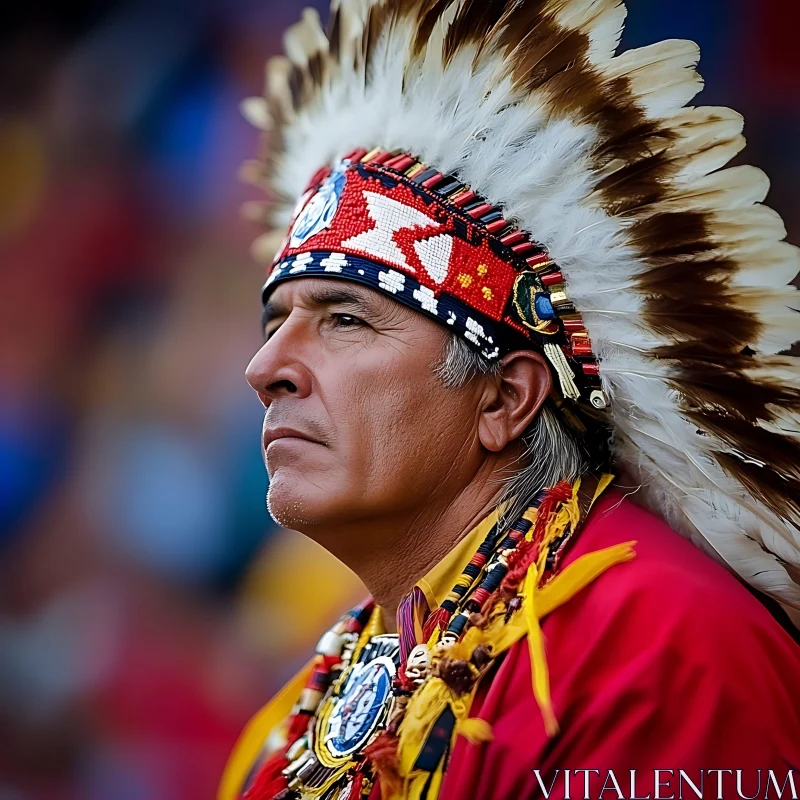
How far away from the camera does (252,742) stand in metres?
2.07

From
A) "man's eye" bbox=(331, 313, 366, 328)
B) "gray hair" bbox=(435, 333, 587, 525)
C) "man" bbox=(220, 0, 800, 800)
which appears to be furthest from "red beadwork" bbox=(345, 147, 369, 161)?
"gray hair" bbox=(435, 333, 587, 525)

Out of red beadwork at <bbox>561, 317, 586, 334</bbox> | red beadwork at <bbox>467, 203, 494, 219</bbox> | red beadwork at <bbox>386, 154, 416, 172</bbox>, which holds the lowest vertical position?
red beadwork at <bbox>561, 317, 586, 334</bbox>

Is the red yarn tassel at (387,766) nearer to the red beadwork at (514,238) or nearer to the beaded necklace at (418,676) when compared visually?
the beaded necklace at (418,676)

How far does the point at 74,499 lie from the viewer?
13.2ft

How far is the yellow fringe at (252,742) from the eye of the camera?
2.04m

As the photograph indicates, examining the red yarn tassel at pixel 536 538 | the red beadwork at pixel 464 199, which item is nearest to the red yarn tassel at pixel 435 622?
the red yarn tassel at pixel 536 538

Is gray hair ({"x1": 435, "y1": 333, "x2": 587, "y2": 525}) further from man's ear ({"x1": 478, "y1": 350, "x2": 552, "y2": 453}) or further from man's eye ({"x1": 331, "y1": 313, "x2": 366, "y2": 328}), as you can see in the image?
man's eye ({"x1": 331, "y1": 313, "x2": 366, "y2": 328})

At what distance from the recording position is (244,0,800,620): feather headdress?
1.70 m

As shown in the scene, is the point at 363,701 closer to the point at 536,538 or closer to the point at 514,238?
the point at 536,538

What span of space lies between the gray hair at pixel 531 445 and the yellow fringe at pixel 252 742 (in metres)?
0.73

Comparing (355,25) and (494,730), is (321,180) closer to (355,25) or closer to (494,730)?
(355,25)

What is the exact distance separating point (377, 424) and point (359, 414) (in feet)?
0.14

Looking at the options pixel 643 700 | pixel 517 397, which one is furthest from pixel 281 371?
pixel 643 700

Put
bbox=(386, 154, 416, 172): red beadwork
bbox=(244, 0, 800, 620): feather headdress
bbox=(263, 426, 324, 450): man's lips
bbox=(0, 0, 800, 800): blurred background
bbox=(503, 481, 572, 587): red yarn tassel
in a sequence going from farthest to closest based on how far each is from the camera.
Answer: bbox=(0, 0, 800, 800): blurred background, bbox=(386, 154, 416, 172): red beadwork, bbox=(263, 426, 324, 450): man's lips, bbox=(244, 0, 800, 620): feather headdress, bbox=(503, 481, 572, 587): red yarn tassel
